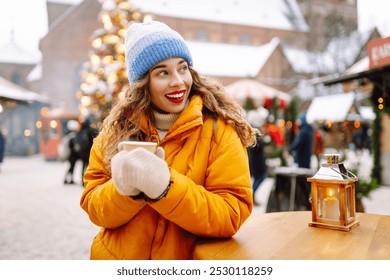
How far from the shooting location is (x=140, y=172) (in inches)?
44.3

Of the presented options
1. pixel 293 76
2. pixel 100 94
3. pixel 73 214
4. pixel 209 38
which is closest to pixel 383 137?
pixel 73 214

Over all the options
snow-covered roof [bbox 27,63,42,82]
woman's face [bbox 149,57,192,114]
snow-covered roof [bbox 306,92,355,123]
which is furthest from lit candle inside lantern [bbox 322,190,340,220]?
snow-covered roof [bbox 27,63,42,82]

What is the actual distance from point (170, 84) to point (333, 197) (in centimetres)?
79

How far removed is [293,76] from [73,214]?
15.2 metres

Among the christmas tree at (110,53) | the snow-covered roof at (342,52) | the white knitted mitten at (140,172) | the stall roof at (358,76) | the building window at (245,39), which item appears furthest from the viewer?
the building window at (245,39)

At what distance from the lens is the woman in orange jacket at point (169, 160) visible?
1.28 m

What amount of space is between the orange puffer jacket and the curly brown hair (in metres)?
0.05

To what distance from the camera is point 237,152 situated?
141cm

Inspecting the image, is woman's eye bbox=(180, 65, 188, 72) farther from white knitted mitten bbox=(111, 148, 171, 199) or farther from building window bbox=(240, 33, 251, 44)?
building window bbox=(240, 33, 251, 44)

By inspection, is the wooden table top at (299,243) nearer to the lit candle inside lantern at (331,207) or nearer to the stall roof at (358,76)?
the lit candle inside lantern at (331,207)

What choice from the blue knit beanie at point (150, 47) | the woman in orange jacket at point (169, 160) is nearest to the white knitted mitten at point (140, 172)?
the woman in orange jacket at point (169, 160)

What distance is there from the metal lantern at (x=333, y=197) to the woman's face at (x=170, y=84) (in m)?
0.64

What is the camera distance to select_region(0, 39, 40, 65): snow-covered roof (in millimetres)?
16705

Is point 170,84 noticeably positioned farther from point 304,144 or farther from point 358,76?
point 304,144
